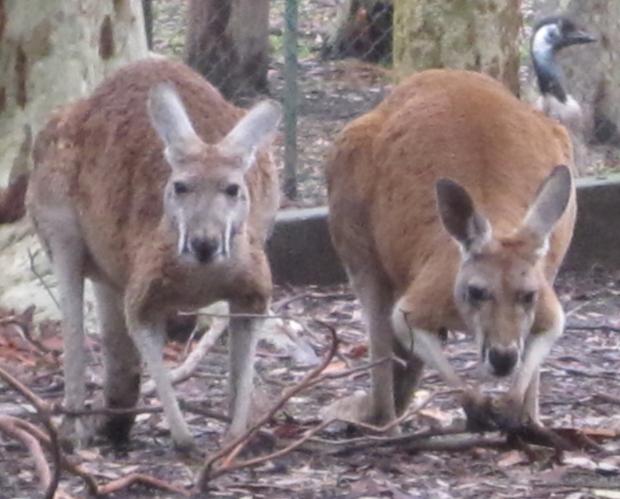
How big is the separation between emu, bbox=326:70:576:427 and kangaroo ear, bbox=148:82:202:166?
76 cm

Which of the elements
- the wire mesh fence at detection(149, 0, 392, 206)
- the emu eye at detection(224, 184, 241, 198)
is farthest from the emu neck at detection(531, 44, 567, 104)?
the emu eye at detection(224, 184, 241, 198)

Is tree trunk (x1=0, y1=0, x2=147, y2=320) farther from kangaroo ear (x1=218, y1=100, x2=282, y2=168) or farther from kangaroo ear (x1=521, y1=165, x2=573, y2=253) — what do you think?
kangaroo ear (x1=521, y1=165, x2=573, y2=253)

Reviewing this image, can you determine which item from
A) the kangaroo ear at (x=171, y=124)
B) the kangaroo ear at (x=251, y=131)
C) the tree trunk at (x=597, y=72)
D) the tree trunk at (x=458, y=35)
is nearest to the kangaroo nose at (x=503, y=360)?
the kangaroo ear at (x=251, y=131)

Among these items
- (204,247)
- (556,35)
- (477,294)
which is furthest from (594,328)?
(556,35)

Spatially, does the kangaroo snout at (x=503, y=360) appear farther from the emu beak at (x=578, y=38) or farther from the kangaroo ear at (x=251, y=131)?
the emu beak at (x=578, y=38)

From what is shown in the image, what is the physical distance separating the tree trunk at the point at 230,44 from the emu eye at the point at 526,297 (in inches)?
266

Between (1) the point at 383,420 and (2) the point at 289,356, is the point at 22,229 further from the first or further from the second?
(1) the point at 383,420

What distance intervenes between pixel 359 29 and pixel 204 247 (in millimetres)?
10487

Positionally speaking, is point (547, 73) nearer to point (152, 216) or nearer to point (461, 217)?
point (461, 217)

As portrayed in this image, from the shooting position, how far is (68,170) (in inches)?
246

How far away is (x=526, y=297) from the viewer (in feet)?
18.8

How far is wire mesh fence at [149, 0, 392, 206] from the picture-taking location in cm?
996

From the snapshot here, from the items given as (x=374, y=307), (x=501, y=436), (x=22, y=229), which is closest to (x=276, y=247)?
(x=22, y=229)

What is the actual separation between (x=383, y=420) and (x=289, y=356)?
1583 mm
